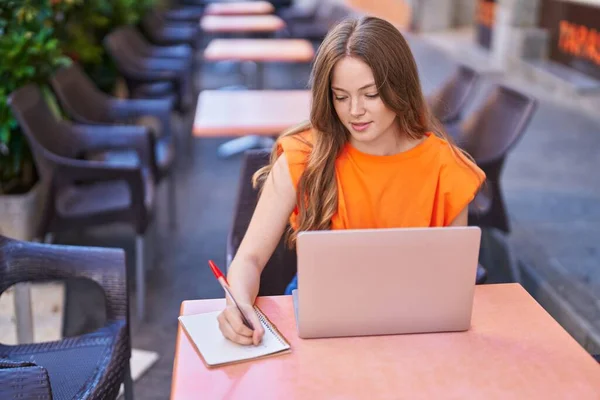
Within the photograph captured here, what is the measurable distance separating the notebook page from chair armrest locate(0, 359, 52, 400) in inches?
11.4

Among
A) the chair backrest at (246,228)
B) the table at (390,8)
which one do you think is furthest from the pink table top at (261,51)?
the table at (390,8)

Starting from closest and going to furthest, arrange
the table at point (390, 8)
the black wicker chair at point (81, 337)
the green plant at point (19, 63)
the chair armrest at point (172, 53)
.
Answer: the black wicker chair at point (81, 337) < the green plant at point (19, 63) < the chair armrest at point (172, 53) < the table at point (390, 8)

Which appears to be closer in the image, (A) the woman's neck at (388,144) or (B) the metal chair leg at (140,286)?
(A) the woman's neck at (388,144)

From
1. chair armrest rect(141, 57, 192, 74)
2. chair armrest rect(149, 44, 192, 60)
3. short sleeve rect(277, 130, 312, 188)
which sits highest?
short sleeve rect(277, 130, 312, 188)

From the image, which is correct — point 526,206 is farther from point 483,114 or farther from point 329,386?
point 329,386

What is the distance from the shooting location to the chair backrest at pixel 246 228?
2.29 meters

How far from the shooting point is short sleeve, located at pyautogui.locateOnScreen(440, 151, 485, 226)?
6.38 ft

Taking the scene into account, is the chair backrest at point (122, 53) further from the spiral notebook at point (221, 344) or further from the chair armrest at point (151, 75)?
the spiral notebook at point (221, 344)

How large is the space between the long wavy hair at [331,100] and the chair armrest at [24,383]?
71 centimetres

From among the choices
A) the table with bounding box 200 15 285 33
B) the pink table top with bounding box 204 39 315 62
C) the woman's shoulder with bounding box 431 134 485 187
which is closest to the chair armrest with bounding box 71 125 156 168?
the woman's shoulder with bounding box 431 134 485 187

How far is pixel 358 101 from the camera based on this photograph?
5.86 ft

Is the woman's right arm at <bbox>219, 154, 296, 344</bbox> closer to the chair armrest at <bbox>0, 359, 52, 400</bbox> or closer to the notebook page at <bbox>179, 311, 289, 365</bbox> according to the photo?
the notebook page at <bbox>179, 311, 289, 365</bbox>

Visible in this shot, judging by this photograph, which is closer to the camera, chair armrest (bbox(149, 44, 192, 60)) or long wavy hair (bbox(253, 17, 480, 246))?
long wavy hair (bbox(253, 17, 480, 246))

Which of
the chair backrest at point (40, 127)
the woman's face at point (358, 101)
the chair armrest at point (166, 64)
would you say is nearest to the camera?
the woman's face at point (358, 101)
